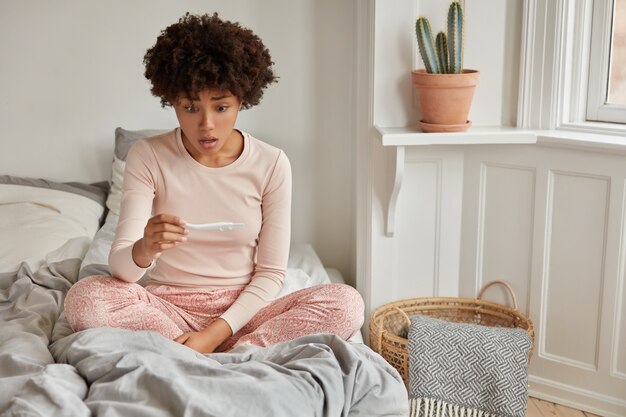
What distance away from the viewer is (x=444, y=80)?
249 cm

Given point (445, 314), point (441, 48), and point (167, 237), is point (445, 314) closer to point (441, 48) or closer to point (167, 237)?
point (441, 48)

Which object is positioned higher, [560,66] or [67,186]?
[560,66]

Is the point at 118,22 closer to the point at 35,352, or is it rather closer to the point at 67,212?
the point at 67,212

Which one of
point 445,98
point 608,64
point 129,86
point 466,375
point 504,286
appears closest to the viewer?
point 466,375

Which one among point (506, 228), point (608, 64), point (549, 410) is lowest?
point (549, 410)

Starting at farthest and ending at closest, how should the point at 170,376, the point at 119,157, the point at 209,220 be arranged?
the point at 119,157 → the point at 209,220 → the point at 170,376

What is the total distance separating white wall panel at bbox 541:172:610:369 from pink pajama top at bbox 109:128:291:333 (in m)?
0.86

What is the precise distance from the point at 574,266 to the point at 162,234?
1.30m

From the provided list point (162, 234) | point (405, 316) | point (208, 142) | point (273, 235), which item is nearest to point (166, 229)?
point (162, 234)

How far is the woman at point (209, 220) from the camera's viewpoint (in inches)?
80.0

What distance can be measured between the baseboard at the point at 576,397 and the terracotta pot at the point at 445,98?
0.83 meters

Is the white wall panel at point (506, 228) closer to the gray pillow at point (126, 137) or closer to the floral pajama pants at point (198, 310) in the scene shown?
the floral pajama pants at point (198, 310)

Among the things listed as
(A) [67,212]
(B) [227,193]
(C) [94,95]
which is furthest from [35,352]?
(C) [94,95]

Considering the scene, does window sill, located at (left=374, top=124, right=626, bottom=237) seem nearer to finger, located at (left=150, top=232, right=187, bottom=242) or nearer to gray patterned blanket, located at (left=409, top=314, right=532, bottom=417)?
gray patterned blanket, located at (left=409, top=314, right=532, bottom=417)
